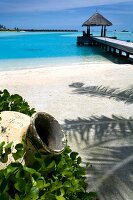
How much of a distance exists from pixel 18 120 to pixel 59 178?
0.69 m

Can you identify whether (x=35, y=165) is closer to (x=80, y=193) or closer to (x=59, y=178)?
(x=59, y=178)

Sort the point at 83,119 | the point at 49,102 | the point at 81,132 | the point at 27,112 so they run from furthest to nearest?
the point at 49,102
the point at 83,119
the point at 81,132
the point at 27,112

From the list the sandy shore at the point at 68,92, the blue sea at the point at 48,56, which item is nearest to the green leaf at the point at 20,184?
the sandy shore at the point at 68,92

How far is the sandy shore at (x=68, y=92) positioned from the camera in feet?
25.6

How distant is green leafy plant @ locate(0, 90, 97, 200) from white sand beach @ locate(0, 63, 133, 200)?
1.26 m

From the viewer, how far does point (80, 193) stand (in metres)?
3.15

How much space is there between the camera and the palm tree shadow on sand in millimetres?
4254

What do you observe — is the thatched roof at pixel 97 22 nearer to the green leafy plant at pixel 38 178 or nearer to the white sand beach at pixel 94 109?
the white sand beach at pixel 94 109

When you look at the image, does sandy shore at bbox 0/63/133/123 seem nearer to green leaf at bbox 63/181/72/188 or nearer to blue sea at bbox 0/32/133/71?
green leaf at bbox 63/181/72/188


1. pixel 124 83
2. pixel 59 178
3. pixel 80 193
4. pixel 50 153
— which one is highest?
pixel 50 153

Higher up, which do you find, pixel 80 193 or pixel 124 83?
pixel 80 193

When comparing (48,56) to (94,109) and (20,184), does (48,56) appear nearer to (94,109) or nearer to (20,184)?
(94,109)

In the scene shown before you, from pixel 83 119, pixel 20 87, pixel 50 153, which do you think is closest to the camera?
pixel 50 153

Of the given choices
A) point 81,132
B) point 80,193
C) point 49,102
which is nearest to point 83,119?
point 81,132
